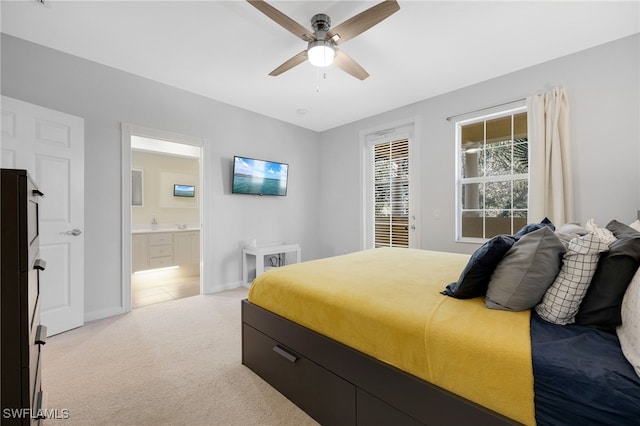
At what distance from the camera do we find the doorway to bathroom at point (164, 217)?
4.65 m

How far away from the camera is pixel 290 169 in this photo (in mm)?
4844

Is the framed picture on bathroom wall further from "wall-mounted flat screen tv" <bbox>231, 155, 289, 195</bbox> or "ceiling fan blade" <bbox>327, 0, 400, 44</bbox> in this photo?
"ceiling fan blade" <bbox>327, 0, 400, 44</bbox>

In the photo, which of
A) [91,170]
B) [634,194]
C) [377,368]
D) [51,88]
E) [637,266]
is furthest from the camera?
[91,170]

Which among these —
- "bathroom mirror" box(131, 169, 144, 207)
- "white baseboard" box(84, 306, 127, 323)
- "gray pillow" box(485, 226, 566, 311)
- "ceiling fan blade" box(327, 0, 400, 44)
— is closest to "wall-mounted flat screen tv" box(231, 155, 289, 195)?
"white baseboard" box(84, 306, 127, 323)

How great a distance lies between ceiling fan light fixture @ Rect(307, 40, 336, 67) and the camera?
2.18m

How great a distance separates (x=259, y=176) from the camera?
14.1 ft

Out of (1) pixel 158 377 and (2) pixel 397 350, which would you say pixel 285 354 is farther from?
(1) pixel 158 377

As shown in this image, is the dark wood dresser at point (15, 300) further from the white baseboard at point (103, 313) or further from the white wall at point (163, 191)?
the white wall at point (163, 191)

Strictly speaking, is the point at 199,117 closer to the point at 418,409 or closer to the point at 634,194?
the point at 418,409

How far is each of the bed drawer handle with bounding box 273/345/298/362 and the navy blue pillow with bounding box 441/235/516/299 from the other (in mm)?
956

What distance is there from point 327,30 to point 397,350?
236 cm

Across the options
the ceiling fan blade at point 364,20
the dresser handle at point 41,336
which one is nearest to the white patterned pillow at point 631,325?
the ceiling fan blade at point 364,20

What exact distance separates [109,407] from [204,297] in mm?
2052

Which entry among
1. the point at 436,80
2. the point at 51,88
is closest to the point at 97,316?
the point at 51,88
